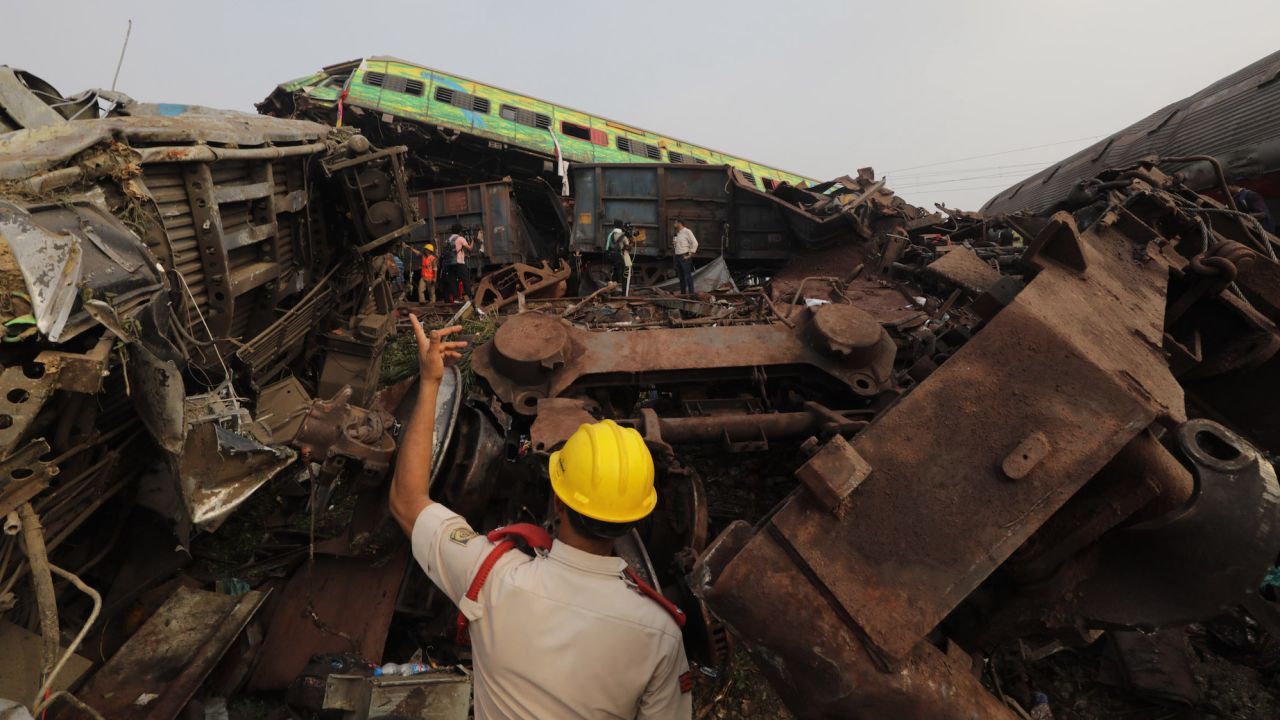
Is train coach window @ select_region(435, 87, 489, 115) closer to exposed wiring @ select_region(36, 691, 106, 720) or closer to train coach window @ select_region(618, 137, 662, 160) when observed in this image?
train coach window @ select_region(618, 137, 662, 160)

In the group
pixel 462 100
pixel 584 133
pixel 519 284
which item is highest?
pixel 462 100

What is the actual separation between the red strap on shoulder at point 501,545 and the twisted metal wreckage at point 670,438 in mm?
483

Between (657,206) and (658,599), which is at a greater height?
(657,206)

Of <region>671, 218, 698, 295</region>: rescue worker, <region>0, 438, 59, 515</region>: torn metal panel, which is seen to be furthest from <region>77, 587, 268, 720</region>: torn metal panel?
<region>671, 218, 698, 295</region>: rescue worker

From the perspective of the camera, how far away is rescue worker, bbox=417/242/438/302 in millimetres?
8961

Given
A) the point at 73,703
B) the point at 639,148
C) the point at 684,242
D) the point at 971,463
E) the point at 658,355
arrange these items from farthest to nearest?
the point at 639,148
the point at 684,242
the point at 658,355
the point at 73,703
the point at 971,463

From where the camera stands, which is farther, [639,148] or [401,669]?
[639,148]

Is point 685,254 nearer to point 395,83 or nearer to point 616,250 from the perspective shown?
point 616,250

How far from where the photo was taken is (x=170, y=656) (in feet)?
8.14

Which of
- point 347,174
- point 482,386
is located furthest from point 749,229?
point 482,386

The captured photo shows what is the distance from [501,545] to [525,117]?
1542 cm

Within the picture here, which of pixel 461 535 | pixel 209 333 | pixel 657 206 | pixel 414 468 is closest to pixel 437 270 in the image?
pixel 657 206

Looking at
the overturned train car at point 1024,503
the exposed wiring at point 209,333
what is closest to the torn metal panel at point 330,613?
the exposed wiring at point 209,333

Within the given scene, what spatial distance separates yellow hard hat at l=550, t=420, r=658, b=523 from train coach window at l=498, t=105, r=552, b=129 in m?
15.0
